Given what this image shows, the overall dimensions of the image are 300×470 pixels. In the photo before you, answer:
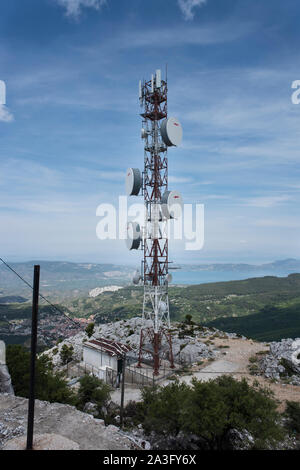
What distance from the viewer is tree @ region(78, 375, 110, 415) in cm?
1902

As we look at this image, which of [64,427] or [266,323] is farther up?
[64,427]

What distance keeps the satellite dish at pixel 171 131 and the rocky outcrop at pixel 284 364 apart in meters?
20.6

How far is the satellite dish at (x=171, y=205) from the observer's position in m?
23.1

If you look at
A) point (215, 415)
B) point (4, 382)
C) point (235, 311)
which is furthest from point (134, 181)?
point (235, 311)

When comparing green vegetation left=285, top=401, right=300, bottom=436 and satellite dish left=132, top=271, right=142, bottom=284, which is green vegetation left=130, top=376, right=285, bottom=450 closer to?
green vegetation left=285, top=401, right=300, bottom=436

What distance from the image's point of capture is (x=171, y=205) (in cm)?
2320

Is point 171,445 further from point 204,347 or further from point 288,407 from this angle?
point 204,347

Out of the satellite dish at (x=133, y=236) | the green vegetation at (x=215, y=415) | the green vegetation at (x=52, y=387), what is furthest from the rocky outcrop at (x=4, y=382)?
the satellite dish at (x=133, y=236)

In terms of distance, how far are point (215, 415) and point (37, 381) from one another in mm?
12391

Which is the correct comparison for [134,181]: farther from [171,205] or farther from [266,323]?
[266,323]

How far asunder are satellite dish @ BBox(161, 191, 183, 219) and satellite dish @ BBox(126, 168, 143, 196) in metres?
2.38

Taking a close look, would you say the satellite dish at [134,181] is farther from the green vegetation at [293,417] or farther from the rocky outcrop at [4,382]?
the green vegetation at [293,417]
